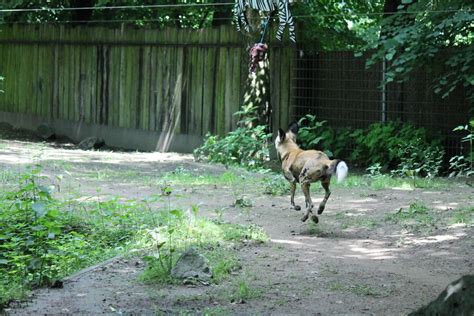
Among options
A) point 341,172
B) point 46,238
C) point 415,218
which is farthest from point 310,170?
point 46,238

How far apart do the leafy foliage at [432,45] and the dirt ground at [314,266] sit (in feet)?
9.37

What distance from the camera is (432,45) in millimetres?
14867

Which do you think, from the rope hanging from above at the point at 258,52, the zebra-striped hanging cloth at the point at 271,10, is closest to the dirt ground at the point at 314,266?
the rope hanging from above at the point at 258,52

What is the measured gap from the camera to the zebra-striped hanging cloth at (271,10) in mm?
16844

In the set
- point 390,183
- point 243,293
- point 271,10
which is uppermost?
point 271,10

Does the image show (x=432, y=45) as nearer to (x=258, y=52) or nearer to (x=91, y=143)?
(x=258, y=52)

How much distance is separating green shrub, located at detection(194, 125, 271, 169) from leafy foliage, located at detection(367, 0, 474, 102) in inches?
102

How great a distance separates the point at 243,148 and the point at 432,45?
3907 mm

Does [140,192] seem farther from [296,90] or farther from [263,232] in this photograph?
[296,90]

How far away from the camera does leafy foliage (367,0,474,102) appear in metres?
14.5

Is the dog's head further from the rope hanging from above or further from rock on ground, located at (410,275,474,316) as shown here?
rock on ground, located at (410,275,474,316)

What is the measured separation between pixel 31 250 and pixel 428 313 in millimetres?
4388

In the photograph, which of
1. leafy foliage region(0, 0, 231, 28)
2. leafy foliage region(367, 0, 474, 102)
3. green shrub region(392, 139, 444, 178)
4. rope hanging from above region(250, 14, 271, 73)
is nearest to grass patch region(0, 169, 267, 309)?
green shrub region(392, 139, 444, 178)

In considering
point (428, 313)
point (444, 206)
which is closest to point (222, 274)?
point (428, 313)
